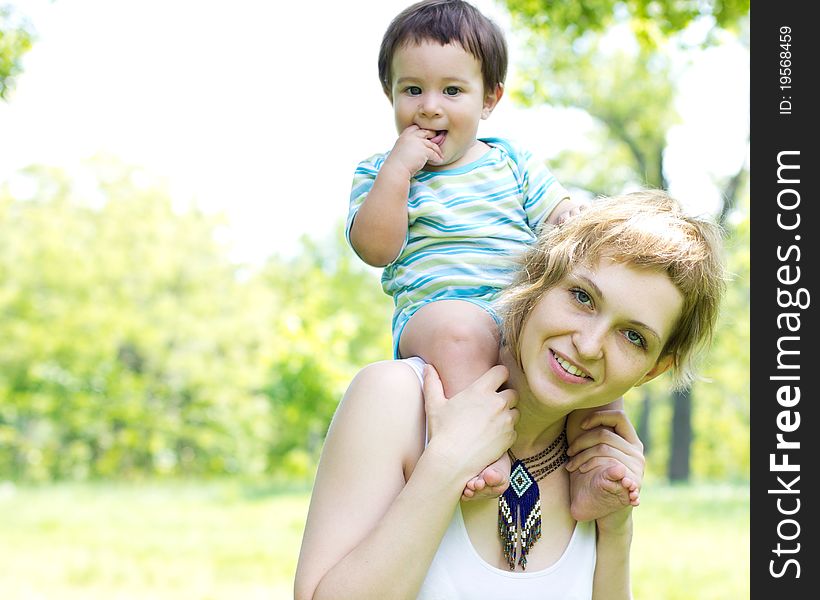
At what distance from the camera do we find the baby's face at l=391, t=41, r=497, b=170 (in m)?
1.99

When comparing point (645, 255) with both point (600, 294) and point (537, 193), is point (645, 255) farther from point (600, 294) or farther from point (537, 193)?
point (537, 193)

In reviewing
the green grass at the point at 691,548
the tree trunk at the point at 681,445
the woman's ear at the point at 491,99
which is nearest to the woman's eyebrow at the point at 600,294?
the woman's ear at the point at 491,99

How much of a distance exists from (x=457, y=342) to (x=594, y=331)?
265 mm

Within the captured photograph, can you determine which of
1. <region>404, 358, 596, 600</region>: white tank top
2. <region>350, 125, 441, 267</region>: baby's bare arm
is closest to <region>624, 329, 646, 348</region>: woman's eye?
<region>404, 358, 596, 600</region>: white tank top

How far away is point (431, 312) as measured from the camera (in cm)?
186

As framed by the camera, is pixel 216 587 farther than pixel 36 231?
No

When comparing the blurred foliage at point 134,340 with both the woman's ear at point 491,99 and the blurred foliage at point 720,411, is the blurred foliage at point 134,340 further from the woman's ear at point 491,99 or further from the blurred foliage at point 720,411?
the woman's ear at point 491,99

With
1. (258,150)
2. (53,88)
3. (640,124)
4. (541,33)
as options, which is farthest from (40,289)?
(541,33)

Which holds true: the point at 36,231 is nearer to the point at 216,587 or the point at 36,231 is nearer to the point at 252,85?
the point at 252,85

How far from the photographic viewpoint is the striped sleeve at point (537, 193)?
6.77 ft

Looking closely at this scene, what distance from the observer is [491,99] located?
2160mm

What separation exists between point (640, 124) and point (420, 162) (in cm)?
1464

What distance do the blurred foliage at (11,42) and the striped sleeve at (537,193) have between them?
5.24ft

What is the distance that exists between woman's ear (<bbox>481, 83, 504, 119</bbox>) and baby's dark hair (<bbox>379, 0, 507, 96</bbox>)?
48mm
